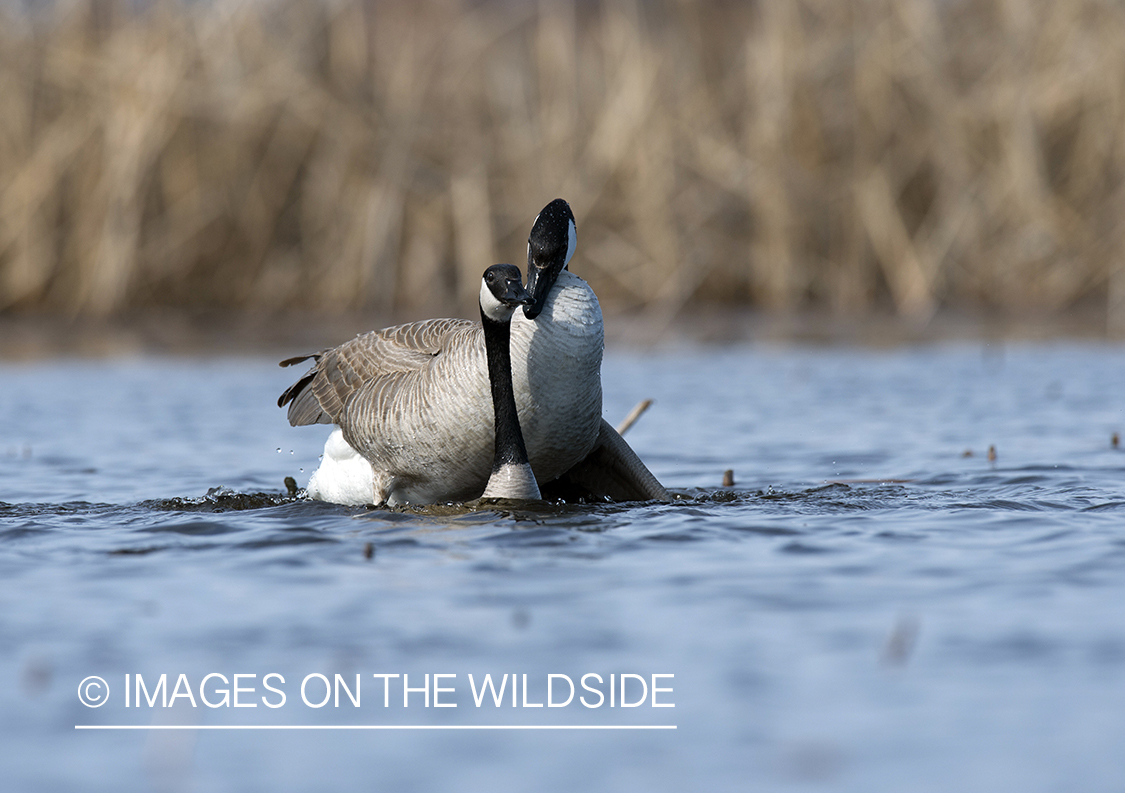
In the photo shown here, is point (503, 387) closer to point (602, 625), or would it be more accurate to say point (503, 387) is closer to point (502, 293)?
point (502, 293)

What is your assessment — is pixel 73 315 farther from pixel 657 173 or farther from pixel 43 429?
pixel 657 173

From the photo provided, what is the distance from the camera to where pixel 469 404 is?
6.62 metres

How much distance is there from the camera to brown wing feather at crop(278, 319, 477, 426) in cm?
718

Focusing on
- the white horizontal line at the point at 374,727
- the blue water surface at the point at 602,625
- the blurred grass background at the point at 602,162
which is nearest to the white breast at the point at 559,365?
the blue water surface at the point at 602,625

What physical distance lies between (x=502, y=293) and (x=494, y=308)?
0.11m

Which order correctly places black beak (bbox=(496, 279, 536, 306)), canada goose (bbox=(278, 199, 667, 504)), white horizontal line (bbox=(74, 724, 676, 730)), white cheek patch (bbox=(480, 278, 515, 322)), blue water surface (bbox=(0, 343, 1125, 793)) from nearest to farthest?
blue water surface (bbox=(0, 343, 1125, 793))
white horizontal line (bbox=(74, 724, 676, 730))
black beak (bbox=(496, 279, 536, 306))
white cheek patch (bbox=(480, 278, 515, 322))
canada goose (bbox=(278, 199, 667, 504))

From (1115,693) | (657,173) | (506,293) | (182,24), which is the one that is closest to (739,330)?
(657,173)

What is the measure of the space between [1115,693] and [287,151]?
13015mm

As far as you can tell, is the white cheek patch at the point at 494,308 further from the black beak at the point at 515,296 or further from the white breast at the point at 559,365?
the white breast at the point at 559,365

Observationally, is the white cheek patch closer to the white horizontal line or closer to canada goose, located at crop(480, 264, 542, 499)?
canada goose, located at crop(480, 264, 542, 499)

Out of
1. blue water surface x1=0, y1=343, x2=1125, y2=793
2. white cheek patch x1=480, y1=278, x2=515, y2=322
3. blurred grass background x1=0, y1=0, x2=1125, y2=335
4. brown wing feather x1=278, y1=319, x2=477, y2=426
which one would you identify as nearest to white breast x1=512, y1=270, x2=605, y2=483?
white cheek patch x1=480, y1=278, x2=515, y2=322

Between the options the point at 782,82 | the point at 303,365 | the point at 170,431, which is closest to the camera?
the point at 170,431

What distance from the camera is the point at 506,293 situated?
6281mm

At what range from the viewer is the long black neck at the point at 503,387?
21.1ft
